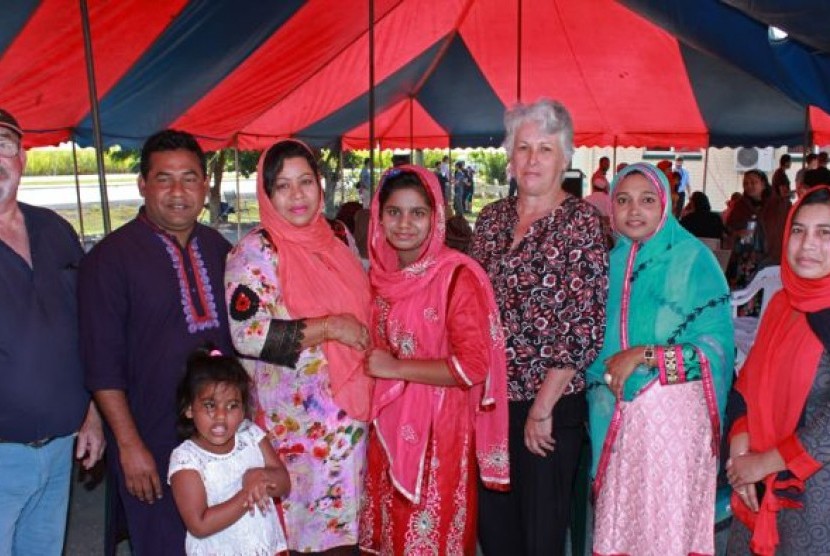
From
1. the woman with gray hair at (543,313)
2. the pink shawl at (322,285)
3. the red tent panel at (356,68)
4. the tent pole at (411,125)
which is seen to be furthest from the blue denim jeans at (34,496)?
the tent pole at (411,125)

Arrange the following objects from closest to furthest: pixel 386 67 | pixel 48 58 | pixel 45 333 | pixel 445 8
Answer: pixel 45 333 < pixel 48 58 < pixel 445 8 < pixel 386 67

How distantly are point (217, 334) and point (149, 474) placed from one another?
16.1 inches

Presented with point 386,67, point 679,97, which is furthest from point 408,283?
point 679,97

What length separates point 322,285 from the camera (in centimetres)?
198

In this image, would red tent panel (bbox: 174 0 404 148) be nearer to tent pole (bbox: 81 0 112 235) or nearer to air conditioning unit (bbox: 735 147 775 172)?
tent pole (bbox: 81 0 112 235)

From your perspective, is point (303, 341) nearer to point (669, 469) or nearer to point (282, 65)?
point (669, 469)

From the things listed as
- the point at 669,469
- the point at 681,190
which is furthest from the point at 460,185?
the point at 669,469

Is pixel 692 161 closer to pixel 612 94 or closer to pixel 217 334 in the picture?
pixel 612 94

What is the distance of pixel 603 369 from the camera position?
2164 millimetres

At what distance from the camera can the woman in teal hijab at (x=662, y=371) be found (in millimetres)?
2049

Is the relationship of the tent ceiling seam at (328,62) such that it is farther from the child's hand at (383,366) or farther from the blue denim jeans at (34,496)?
the blue denim jeans at (34,496)

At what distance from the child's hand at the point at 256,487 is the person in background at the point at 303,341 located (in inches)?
5.2

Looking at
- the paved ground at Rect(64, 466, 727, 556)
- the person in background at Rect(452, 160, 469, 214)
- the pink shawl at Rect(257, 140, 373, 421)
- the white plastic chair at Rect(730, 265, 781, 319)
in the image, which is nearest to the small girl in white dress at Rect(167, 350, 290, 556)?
the pink shawl at Rect(257, 140, 373, 421)

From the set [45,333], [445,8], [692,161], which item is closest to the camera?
[45,333]
